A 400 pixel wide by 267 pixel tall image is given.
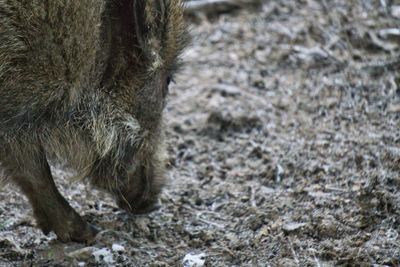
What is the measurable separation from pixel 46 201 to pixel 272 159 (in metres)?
1.65

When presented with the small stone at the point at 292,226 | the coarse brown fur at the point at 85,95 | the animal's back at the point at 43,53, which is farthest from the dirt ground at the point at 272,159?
the animal's back at the point at 43,53

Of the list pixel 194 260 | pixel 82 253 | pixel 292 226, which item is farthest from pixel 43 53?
pixel 292 226

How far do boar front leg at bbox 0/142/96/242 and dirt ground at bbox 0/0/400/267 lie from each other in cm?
8

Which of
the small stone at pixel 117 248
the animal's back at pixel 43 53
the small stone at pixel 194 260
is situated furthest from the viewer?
the small stone at pixel 117 248

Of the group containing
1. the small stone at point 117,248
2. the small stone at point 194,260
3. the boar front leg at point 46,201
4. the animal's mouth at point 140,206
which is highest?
the boar front leg at point 46,201

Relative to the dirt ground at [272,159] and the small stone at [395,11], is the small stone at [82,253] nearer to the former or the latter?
the dirt ground at [272,159]

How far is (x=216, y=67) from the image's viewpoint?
18.4ft

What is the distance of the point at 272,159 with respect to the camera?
4258 millimetres

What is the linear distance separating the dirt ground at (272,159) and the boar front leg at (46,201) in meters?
0.08

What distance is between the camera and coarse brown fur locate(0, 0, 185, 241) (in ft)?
9.55

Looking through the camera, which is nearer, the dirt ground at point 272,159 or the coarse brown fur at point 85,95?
the coarse brown fur at point 85,95

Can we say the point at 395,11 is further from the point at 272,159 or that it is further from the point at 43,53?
the point at 43,53

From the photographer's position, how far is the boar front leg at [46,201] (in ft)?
10.8

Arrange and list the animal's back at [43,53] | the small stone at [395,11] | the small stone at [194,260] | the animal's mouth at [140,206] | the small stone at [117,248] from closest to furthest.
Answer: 1. the animal's back at [43,53]
2. the small stone at [194,260]
3. the small stone at [117,248]
4. the animal's mouth at [140,206]
5. the small stone at [395,11]
